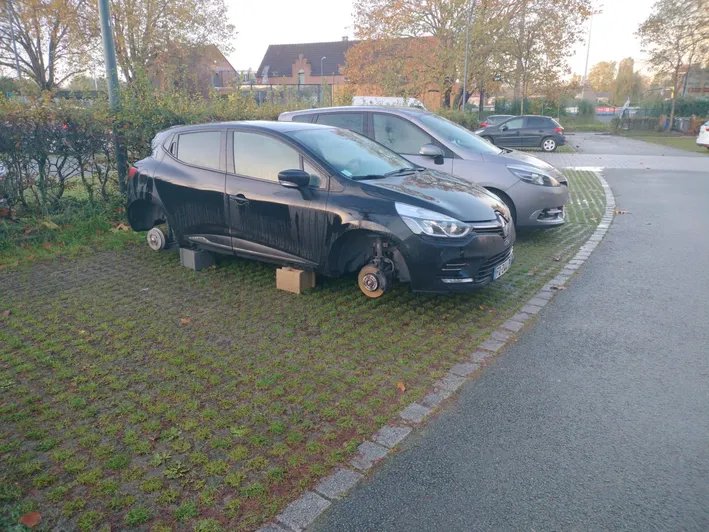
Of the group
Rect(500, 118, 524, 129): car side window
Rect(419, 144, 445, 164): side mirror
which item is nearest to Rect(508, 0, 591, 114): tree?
Rect(500, 118, 524, 129): car side window

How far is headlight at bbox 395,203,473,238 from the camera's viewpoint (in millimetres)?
4949

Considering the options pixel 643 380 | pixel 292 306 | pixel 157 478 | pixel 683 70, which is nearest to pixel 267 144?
pixel 292 306

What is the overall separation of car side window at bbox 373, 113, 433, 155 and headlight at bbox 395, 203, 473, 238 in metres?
3.35

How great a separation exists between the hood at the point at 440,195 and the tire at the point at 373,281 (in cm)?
73

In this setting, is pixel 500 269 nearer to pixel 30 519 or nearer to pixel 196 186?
pixel 196 186

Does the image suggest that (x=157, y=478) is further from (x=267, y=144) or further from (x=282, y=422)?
(x=267, y=144)

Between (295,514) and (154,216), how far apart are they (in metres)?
5.24

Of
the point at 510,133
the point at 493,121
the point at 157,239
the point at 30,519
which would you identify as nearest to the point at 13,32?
the point at 510,133

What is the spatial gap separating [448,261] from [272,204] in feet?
6.34

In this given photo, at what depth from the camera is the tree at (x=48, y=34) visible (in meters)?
29.9

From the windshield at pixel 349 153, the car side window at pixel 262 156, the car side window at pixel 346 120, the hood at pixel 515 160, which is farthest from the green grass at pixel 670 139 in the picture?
the car side window at pixel 262 156

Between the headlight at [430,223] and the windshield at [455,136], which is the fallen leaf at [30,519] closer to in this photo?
the headlight at [430,223]

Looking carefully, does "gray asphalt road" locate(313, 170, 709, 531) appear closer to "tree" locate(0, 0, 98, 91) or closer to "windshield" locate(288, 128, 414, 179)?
"windshield" locate(288, 128, 414, 179)

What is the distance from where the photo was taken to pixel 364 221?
5.09 metres
